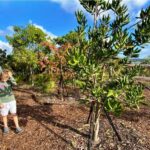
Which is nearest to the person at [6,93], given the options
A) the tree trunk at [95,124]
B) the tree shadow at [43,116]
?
the tree shadow at [43,116]

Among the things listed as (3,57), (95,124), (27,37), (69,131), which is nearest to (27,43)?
(27,37)

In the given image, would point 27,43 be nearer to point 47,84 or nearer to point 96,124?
point 47,84

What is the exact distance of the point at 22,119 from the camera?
952 centimetres

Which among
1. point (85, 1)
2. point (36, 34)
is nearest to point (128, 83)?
point (85, 1)

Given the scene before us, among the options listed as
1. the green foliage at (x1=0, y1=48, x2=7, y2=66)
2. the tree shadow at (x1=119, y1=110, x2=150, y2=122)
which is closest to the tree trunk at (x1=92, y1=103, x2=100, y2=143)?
the tree shadow at (x1=119, y1=110, x2=150, y2=122)

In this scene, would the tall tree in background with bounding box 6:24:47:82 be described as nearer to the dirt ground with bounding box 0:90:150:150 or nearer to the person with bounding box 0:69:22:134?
the dirt ground with bounding box 0:90:150:150

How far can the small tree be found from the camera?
5590 millimetres

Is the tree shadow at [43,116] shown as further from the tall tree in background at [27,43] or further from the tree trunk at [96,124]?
the tall tree in background at [27,43]

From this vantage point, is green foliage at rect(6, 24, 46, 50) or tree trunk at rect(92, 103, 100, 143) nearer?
tree trunk at rect(92, 103, 100, 143)

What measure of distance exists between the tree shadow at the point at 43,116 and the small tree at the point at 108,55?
4.64 ft

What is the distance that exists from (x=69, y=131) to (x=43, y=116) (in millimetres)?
1827

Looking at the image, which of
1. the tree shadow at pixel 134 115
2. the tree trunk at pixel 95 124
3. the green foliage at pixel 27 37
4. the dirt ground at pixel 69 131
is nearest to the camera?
the tree trunk at pixel 95 124

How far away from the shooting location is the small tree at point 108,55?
5590 millimetres

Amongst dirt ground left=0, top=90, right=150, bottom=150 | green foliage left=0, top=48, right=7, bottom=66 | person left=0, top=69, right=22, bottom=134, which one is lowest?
dirt ground left=0, top=90, right=150, bottom=150
